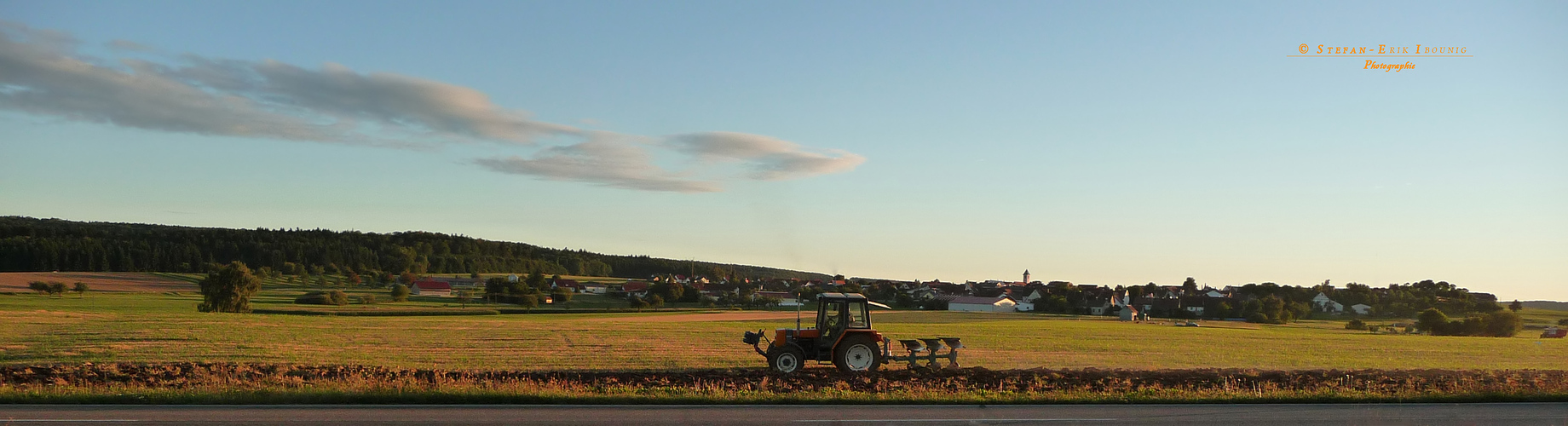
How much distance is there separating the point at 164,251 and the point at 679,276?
251ft

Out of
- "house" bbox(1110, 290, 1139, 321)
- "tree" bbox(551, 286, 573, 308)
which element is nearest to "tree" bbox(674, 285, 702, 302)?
"tree" bbox(551, 286, 573, 308)

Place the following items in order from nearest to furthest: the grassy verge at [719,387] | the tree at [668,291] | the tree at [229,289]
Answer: the grassy verge at [719,387]
the tree at [229,289]
the tree at [668,291]

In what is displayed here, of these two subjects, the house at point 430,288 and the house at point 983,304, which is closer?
the house at point 983,304

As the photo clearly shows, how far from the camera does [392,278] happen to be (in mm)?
134125

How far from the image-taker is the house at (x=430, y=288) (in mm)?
111500

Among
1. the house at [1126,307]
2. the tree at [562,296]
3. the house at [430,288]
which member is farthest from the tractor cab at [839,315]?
the house at [430,288]

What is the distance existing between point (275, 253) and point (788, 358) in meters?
153

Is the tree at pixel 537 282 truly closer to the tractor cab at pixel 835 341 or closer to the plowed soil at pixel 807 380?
the plowed soil at pixel 807 380

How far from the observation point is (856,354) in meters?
21.5

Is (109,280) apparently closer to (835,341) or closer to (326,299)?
(326,299)

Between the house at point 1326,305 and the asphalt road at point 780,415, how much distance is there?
99.5m

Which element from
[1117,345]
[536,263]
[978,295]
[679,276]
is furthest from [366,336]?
[536,263]

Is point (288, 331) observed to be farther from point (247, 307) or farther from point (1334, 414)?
point (1334, 414)

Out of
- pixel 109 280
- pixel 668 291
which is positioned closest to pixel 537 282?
pixel 668 291
